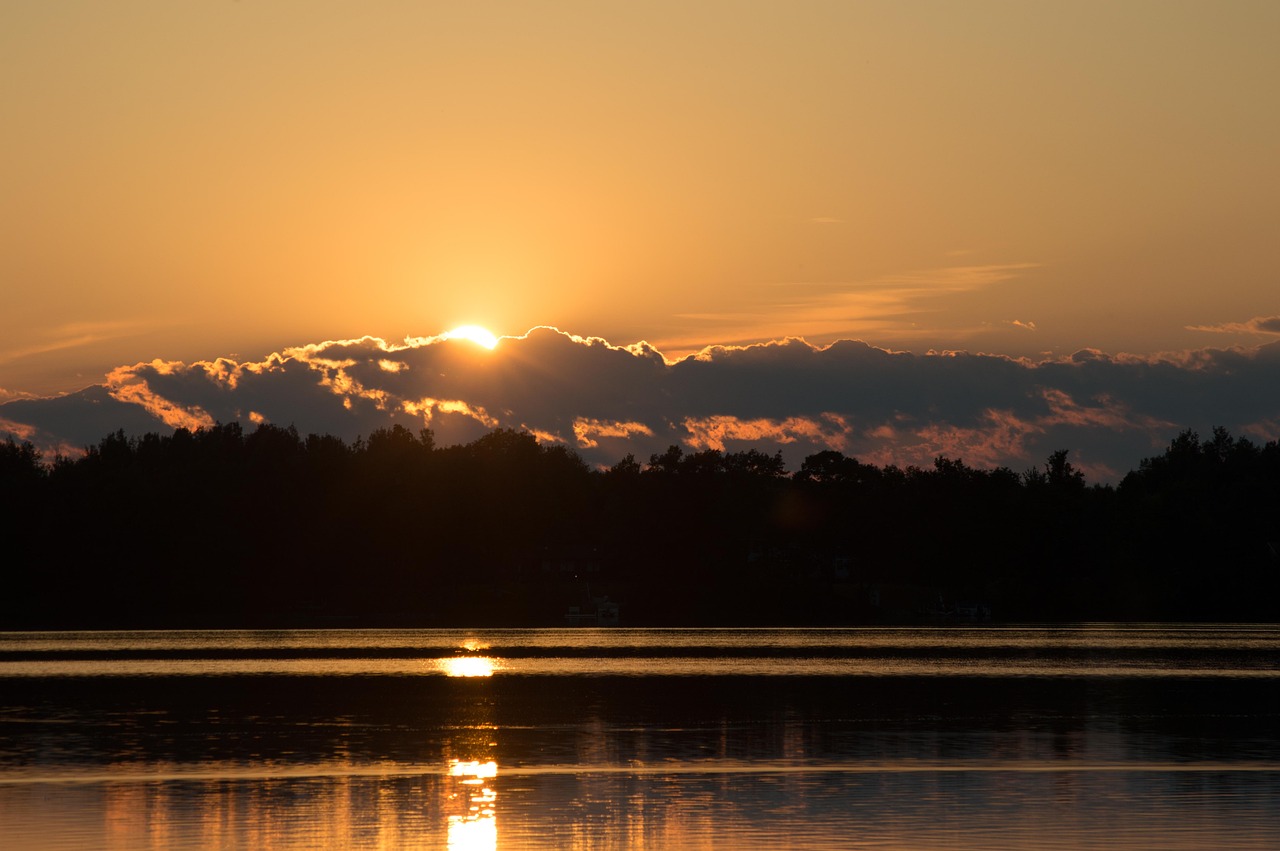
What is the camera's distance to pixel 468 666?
7056 centimetres

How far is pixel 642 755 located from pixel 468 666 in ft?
119

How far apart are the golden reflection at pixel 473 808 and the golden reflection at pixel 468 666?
3156 cm

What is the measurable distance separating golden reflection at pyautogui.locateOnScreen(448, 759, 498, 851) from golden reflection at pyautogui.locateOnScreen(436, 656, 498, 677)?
104ft

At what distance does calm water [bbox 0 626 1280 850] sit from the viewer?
82.8ft

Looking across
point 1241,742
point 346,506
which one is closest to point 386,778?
point 1241,742

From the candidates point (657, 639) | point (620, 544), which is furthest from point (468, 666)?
point (620, 544)

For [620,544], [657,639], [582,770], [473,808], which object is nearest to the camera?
[473,808]

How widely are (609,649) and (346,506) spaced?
76.9 metres

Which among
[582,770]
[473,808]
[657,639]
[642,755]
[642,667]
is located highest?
[473,808]

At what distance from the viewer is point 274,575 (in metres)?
153

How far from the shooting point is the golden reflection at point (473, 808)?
78.9ft

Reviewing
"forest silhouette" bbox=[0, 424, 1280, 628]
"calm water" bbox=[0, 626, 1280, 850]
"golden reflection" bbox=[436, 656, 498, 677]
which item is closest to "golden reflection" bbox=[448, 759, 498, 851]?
"calm water" bbox=[0, 626, 1280, 850]

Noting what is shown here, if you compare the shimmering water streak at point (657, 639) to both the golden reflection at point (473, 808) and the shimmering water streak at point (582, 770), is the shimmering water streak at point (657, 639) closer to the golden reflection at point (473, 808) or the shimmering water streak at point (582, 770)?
the shimmering water streak at point (582, 770)

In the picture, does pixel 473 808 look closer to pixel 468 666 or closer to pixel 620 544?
pixel 468 666
